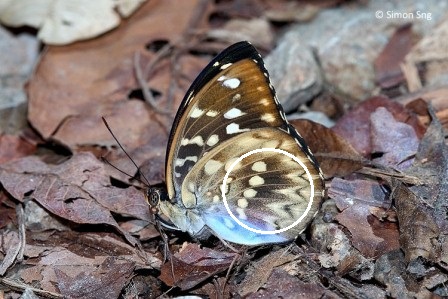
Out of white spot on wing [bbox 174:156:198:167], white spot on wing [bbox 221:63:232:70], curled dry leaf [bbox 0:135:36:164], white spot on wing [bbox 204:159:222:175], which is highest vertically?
white spot on wing [bbox 221:63:232:70]

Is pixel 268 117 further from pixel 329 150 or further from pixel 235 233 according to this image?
pixel 329 150

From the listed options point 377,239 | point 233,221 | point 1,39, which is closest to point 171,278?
point 233,221

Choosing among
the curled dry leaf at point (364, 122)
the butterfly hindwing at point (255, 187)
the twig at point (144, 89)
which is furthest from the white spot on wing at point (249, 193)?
the twig at point (144, 89)

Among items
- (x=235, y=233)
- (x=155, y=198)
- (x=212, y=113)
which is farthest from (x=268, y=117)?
(x=155, y=198)

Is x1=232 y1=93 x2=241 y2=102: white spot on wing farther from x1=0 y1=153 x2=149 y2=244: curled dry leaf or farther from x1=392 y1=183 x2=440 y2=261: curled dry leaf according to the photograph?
x1=392 y1=183 x2=440 y2=261: curled dry leaf

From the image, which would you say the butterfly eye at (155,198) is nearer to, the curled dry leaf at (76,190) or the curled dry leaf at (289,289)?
the curled dry leaf at (76,190)

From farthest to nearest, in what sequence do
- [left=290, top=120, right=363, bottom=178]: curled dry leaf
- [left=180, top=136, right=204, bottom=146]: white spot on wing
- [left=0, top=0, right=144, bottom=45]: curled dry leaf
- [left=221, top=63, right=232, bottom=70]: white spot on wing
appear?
[left=0, top=0, right=144, bottom=45]: curled dry leaf
[left=290, top=120, right=363, bottom=178]: curled dry leaf
[left=180, top=136, right=204, bottom=146]: white spot on wing
[left=221, top=63, right=232, bottom=70]: white spot on wing

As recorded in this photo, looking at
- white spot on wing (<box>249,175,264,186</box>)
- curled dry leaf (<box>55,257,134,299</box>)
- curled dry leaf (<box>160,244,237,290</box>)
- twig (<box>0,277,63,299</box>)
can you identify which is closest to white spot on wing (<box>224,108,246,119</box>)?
white spot on wing (<box>249,175,264,186</box>)
